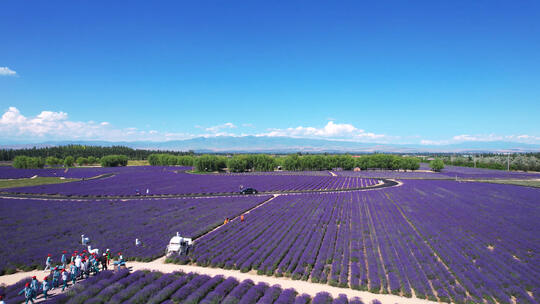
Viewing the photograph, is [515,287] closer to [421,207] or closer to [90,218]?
[421,207]

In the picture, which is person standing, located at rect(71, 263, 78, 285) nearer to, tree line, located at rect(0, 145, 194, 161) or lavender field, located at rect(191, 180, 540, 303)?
lavender field, located at rect(191, 180, 540, 303)

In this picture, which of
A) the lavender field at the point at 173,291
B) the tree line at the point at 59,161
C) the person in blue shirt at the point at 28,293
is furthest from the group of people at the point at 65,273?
A: the tree line at the point at 59,161

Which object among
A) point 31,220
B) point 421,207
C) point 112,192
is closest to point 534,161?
point 421,207

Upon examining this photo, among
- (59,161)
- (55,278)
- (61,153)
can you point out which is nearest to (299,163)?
(55,278)

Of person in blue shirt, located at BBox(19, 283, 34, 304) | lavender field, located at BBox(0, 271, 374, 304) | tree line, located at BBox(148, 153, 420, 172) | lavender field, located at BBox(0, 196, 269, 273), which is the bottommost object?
lavender field, located at BBox(0, 196, 269, 273)

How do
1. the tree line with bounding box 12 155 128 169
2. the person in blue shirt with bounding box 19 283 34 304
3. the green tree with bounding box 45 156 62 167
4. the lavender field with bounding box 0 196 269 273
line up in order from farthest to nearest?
the green tree with bounding box 45 156 62 167 → the tree line with bounding box 12 155 128 169 → the lavender field with bounding box 0 196 269 273 → the person in blue shirt with bounding box 19 283 34 304

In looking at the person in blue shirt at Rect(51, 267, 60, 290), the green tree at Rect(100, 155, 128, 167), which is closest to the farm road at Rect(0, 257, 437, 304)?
the person in blue shirt at Rect(51, 267, 60, 290)

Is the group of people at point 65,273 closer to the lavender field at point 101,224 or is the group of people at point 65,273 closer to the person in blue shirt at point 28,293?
the person in blue shirt at point 28,293

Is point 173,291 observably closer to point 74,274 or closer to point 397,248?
point 74,274
